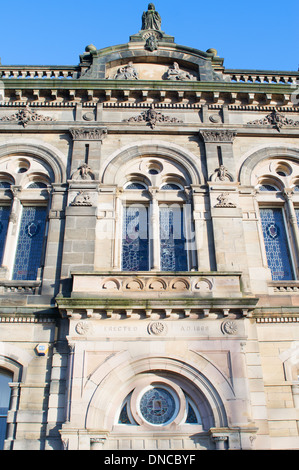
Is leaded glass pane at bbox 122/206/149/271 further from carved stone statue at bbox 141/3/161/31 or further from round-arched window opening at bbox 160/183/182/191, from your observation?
carved stone statue at bbox 141/3/161/31

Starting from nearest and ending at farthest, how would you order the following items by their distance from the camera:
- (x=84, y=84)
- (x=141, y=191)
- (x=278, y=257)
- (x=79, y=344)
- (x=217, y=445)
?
(x=217, y=445) < (x=79, y=344) < (x=278, y=257) < (x=141, y=191) < (x=84, y=84)

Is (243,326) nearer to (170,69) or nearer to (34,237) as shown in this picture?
(34,237)

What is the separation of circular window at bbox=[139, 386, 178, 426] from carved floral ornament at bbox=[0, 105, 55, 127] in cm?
1032

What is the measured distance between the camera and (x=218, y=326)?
12.4 meters

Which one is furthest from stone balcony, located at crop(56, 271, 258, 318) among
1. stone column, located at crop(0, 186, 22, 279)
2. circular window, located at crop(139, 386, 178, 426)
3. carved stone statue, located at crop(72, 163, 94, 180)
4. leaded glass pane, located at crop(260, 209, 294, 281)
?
carved stone statue, located at crop(72, 163, 94, 180)

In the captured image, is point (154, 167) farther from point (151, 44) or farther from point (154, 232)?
point (151, 44)

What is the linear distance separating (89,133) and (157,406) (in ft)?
31.1

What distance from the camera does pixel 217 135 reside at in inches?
661

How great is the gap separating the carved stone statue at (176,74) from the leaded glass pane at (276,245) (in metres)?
6.57


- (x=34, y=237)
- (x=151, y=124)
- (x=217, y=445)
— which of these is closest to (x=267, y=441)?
(x=217, y=445)

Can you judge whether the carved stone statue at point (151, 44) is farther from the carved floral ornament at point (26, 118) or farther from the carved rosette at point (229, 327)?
the carved rosette at point (229, 327)

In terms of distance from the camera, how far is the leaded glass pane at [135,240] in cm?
1477

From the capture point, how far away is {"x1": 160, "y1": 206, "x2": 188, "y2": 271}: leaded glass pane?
1483 cm

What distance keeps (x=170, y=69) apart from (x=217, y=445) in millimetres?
14264
